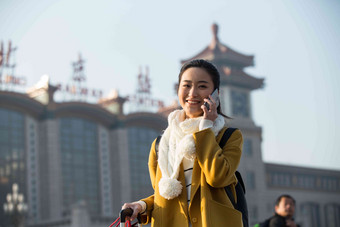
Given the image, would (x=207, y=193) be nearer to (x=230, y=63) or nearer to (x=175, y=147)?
(x=175, y=147)

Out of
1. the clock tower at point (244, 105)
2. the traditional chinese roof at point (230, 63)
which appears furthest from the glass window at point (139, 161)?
the traditional chinese roof at point (230, 63)

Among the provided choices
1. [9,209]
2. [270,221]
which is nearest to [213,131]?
[270,221]

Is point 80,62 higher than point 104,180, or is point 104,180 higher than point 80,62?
point 80,62

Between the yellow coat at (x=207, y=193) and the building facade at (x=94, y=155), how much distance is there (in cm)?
3090

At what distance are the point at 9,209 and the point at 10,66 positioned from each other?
13.0 metres

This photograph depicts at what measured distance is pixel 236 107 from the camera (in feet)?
161

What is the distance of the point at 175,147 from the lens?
8.94ft

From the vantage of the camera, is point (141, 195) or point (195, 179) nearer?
point (195, 179)

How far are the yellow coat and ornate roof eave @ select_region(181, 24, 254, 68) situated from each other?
149 feet

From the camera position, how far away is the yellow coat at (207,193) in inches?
98.9

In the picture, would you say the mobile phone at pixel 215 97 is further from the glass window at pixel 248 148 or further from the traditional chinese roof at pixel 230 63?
the glass window at pixel 248 148

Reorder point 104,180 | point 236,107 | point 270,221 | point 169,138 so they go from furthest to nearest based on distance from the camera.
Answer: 1. point 236,107
2. point 104,180
3. point 270,221
4. point 169,138

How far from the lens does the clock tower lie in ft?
155

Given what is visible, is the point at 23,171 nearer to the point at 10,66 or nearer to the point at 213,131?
the point at 10,66
